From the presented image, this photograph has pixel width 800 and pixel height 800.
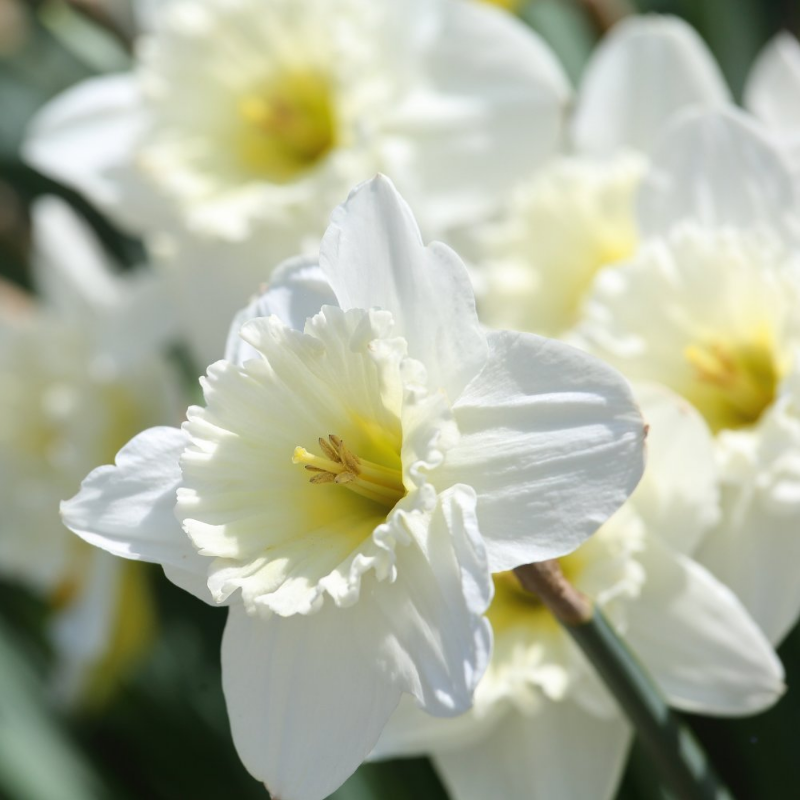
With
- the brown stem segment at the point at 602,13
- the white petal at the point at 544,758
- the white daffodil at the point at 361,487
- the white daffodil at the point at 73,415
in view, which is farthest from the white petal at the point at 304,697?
the brown stem segment at the point at 602,13

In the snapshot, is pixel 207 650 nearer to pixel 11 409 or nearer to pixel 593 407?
pixel 11 409

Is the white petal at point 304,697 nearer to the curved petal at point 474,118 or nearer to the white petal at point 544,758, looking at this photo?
the white petal at point 544,758

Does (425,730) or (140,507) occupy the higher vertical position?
(140,507)

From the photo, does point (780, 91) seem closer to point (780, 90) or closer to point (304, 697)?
point (780, 90)

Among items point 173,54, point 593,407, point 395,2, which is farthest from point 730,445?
point 173,54

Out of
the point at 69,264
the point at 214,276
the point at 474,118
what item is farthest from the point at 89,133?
the point at 474,118

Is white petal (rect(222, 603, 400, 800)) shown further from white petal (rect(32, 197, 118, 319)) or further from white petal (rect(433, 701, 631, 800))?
white petal (rect(32, 197, 118, 319))
